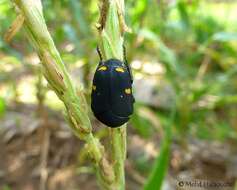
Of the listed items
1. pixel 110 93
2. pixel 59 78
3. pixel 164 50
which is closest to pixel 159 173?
pixel 110 93

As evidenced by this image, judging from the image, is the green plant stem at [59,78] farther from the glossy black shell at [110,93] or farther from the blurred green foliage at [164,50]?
the blurred green foliage at [164,50]

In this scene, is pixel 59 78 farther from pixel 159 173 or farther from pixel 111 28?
pixel 159 173

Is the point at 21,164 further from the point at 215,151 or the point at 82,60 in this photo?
the point at 215,151

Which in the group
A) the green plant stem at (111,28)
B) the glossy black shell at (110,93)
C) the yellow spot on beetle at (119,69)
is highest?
the green plant stem at (111,28)

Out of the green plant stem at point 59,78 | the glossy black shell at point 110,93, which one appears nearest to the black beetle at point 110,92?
the glossy black shell at point 110,93

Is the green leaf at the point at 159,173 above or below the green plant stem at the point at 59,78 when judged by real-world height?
below

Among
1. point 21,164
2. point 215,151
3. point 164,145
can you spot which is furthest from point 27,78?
point 164,145

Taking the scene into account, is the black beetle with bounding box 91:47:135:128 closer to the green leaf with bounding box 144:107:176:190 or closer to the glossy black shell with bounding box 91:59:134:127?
the glossy black shell with bounding box 91:59:134:127

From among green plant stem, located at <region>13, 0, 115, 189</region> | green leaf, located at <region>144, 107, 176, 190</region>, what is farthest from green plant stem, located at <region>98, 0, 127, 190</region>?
green leaf, located at <region>144, 107, 176, 190</region>
